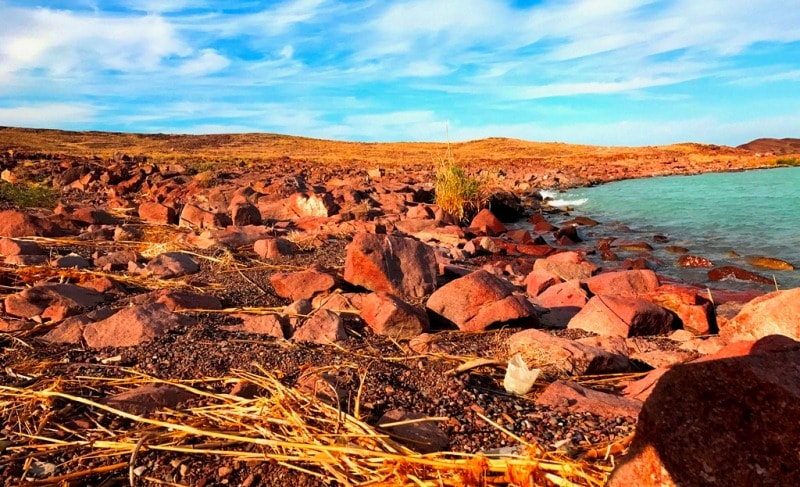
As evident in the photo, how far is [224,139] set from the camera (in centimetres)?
5581

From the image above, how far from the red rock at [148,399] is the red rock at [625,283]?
3841mm

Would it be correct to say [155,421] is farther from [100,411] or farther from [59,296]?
[59,296]

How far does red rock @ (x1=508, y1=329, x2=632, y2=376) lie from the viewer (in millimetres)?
3059

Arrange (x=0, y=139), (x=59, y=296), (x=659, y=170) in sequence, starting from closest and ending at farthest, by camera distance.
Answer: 1. (x=59, y=296)
2. (x=659, y=170)
3. (x=0, y=139)

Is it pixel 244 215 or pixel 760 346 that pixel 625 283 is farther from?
pixel 244 215

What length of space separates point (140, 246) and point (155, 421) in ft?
16.8

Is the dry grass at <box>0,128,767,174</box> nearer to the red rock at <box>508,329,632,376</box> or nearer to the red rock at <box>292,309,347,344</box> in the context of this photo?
the red rock at <box>292,309,347,344</box>

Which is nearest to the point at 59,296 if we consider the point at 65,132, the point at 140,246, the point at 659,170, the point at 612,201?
the point at 140,246

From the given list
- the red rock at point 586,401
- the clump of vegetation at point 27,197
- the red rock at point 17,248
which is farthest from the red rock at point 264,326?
the clump of vegetation at point 27,197

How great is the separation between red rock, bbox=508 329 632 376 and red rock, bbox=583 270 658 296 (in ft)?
6.62

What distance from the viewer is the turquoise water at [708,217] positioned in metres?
8.69

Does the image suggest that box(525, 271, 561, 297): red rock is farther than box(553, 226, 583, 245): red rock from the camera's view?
No

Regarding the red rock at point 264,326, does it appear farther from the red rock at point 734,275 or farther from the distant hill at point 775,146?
the distant hill at point 775,146

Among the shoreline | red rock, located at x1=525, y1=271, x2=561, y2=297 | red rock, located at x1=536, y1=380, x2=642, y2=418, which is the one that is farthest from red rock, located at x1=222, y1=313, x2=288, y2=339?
the shoreline
